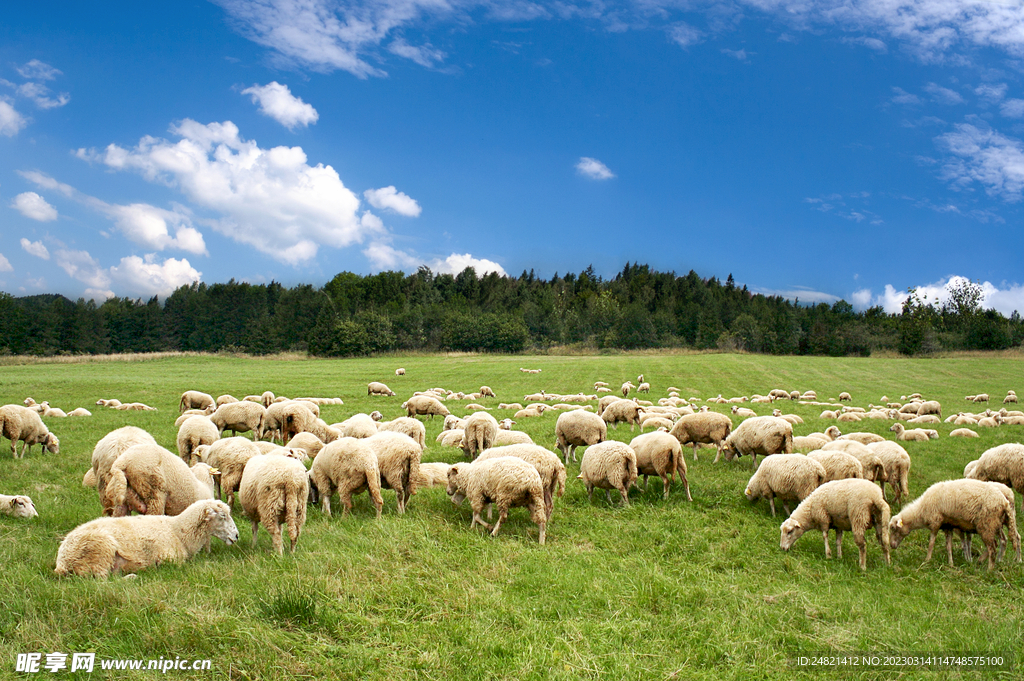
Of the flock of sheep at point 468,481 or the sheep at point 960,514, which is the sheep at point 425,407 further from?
the sheep at point 960,514

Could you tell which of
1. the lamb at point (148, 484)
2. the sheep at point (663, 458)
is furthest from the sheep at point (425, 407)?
the lamb at point (148, 484)

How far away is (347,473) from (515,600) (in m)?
4.19

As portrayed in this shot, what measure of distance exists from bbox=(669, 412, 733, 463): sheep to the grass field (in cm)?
416

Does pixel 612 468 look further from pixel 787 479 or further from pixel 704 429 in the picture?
pixel 704 429

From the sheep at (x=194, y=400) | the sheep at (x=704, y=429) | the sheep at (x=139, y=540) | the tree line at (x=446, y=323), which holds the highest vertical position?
the tree line at (x=446, y=323)

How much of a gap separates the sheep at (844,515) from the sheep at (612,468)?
2.78 metres

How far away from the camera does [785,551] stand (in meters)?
7.95

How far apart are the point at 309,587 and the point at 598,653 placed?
10.5ft

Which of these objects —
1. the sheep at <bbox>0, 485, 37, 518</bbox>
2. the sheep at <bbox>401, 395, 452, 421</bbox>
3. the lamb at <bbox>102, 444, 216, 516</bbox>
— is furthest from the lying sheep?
the sheep at <bbox>401, 395, 452, 421</bbox>

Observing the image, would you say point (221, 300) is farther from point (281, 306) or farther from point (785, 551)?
point (785, 551)

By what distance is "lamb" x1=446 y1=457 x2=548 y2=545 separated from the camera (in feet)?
26.7

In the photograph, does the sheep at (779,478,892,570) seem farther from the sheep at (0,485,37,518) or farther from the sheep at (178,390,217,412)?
the sheep at (178,390,217,412)

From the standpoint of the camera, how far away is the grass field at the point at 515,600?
4914 millimetres

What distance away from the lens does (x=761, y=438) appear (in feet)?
42.2
